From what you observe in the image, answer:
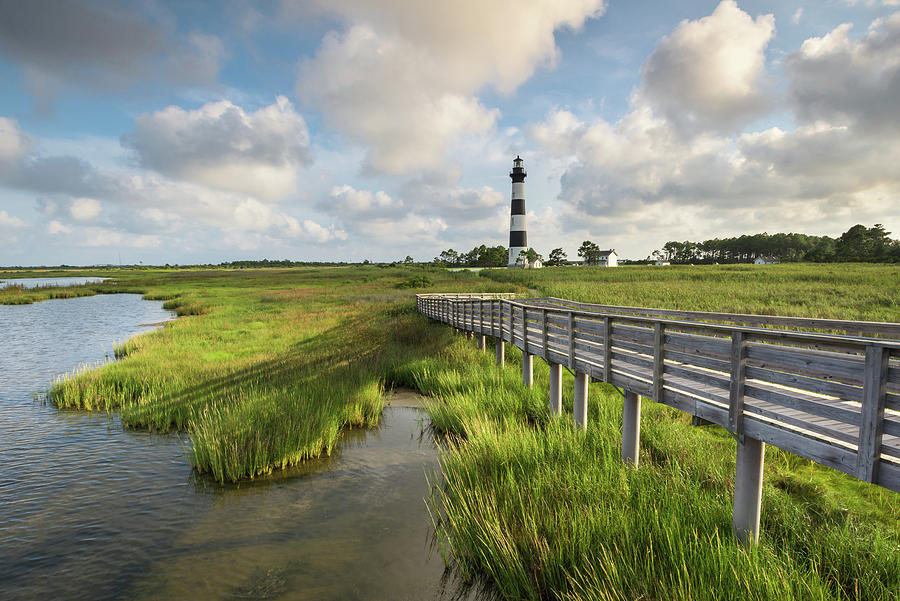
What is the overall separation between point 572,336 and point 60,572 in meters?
8.70

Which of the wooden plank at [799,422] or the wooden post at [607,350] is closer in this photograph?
the wooden plank at [799,422]

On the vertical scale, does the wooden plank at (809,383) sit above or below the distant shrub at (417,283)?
above

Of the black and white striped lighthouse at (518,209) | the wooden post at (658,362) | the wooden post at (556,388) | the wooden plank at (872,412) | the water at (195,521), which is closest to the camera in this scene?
the wooden plank at (872,412)

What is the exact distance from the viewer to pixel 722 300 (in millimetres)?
30328

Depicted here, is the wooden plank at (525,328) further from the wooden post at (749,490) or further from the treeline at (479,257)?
the treeline at (479,257)

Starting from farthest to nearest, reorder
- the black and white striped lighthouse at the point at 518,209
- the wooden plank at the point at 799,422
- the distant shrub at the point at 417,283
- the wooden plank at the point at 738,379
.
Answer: the black and white striped lighthouse at the point at 518,209 → the distant shrub at the point at 417,283 → the wooden plank at the point at 738,379 → the wooden plank at the point at 799,422

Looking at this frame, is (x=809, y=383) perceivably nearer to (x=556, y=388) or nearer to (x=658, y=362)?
(x=658, y=362)

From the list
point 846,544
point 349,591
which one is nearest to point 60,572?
point 349,591

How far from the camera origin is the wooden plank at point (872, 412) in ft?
12.4

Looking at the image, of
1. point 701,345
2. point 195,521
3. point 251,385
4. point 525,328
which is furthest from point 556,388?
point 251,385

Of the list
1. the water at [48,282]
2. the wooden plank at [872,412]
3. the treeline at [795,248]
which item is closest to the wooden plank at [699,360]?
the wooden plank at [872,412]

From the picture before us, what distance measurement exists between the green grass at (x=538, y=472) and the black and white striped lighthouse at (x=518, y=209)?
6611cm

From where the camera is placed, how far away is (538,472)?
637cm

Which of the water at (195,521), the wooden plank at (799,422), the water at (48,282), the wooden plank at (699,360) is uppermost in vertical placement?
the wooden plank at (699,360)
